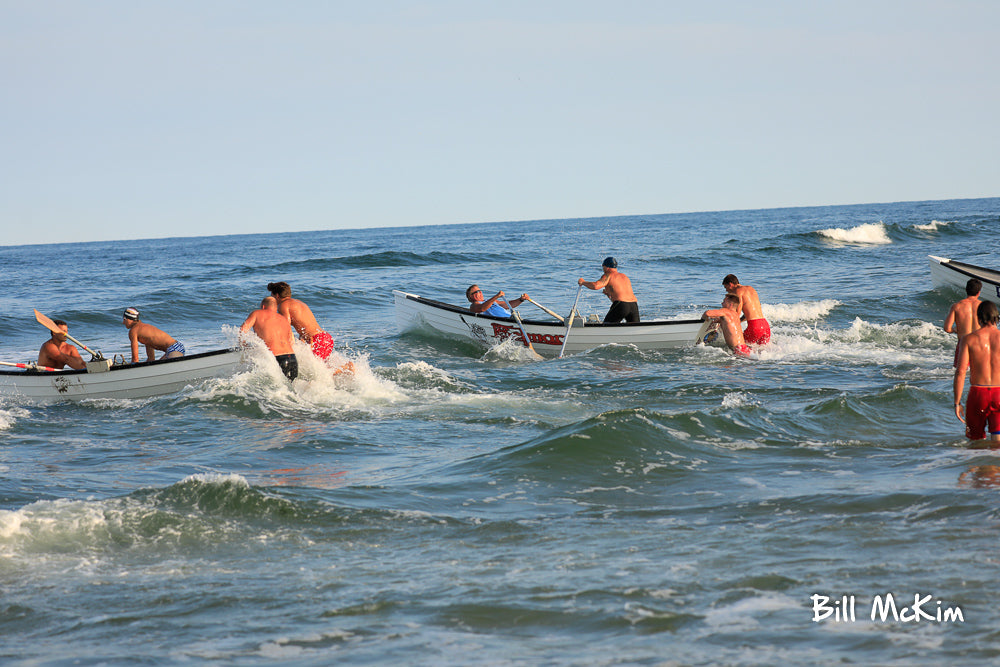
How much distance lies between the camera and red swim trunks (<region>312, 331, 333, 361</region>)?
12141 mm

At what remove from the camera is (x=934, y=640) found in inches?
160

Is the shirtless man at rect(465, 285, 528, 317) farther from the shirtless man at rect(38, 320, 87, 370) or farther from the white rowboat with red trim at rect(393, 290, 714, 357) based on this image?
the shirtless man at rect(38, 320, 87, 370)

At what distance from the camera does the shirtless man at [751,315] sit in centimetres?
1366

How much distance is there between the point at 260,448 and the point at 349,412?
5.66 feet

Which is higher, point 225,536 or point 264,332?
point 264,332

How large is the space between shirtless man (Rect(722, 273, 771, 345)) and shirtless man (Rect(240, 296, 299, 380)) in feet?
22.8

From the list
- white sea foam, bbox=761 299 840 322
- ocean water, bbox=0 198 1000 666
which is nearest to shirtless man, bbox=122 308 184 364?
ocean water, bbox=0 198 1000 666

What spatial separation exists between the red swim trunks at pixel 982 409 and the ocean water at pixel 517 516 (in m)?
0.36

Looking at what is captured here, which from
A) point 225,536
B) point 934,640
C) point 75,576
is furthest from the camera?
point 225,536

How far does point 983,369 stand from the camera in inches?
287

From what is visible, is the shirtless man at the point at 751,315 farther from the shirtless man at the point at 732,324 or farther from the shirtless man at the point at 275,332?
the shirtless man at the point at 275,332

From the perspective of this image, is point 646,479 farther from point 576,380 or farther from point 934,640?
point 576,380

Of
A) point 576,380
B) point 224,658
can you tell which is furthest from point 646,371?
point 224,658

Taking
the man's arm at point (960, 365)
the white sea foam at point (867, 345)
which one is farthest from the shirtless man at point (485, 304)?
the man's arm at point (960, 365)
